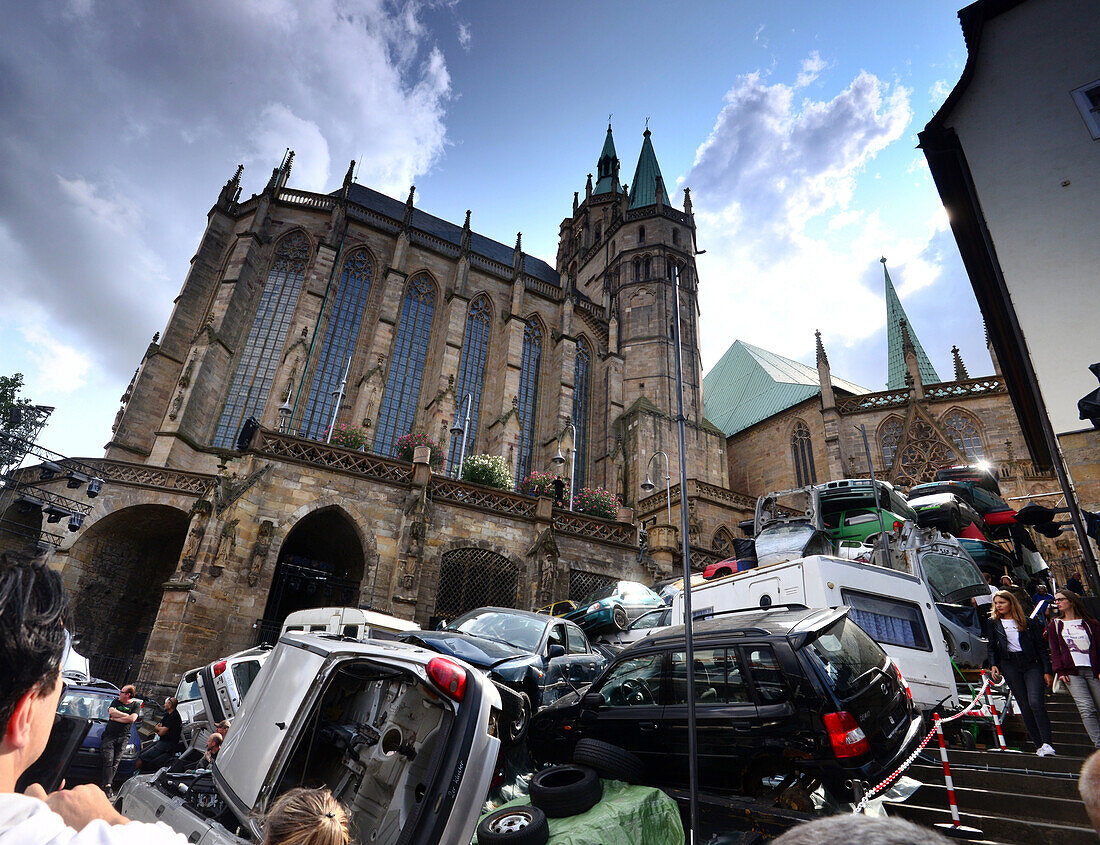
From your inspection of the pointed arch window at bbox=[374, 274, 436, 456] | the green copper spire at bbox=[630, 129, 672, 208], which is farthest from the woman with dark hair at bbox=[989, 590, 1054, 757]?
the green copper spire at bbox=[630, 129, 672, 208]

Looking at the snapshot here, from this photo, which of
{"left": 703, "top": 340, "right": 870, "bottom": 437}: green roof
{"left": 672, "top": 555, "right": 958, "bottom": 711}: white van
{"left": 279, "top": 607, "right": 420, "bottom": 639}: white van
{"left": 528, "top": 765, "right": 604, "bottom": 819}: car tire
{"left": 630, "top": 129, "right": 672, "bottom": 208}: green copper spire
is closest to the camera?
{"left": 528, "top": 765, "right": 604, "bottom": 819}: car tire

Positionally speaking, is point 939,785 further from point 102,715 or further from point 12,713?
point 102,715

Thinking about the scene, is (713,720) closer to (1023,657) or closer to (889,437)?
(1023,657)

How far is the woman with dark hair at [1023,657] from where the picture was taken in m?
5.50

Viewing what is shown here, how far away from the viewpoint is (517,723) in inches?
185

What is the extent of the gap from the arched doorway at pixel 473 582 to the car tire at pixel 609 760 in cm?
1144

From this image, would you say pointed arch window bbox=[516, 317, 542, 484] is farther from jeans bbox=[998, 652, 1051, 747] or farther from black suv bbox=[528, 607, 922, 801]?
black suv bbox=[528, 607, 922, 801]

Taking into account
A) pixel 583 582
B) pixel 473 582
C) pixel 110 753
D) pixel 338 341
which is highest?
pixel 338 341

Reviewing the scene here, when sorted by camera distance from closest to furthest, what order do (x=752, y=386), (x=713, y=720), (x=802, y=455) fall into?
(x=713, y=720), (x=802, y=455), (x=752, y=386)

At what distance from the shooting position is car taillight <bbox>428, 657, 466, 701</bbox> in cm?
311

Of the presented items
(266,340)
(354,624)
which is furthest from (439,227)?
(354,624)

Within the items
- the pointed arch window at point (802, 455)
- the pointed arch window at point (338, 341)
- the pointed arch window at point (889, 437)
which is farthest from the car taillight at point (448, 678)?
the pointed arch window at point (889, 437)

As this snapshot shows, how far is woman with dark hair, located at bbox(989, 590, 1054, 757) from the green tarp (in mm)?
3977

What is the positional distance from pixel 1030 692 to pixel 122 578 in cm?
2117
